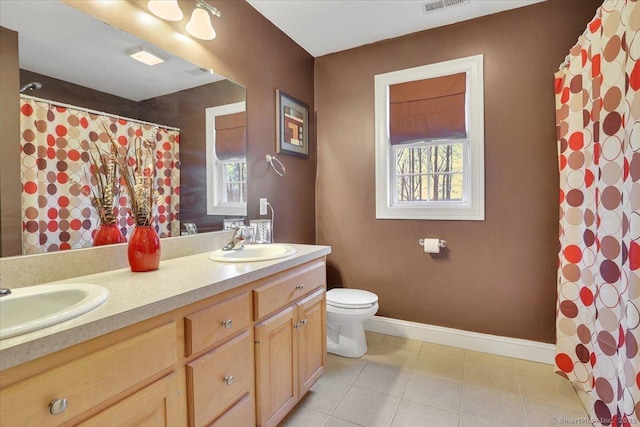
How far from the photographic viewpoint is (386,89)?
258 centimetres

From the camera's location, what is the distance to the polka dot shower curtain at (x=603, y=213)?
3.37 ft

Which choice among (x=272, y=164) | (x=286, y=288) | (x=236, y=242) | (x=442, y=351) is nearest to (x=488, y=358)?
(x=442, y=351)

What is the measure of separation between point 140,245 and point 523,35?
272 cm

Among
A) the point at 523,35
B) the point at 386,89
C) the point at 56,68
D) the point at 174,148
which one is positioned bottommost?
the point at 174,148

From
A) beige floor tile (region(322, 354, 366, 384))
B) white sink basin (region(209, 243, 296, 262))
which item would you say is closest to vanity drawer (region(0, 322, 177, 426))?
white sink basin (region(209, 243, 296, 262))

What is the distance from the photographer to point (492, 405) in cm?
171

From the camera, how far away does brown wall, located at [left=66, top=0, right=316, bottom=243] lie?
1549 mm

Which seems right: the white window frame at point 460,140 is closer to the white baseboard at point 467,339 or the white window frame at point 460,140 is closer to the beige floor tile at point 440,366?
the white baseboard at point 467,339

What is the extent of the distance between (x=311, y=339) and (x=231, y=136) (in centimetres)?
134

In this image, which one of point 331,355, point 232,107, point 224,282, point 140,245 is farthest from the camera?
point 331,355

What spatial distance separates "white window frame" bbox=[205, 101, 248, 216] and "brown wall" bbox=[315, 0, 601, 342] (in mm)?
1153

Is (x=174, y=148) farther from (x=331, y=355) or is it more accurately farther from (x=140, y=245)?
(x=331, y=355)

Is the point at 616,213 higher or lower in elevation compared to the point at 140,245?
higher

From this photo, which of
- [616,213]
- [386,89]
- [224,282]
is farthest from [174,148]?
[616,213]
